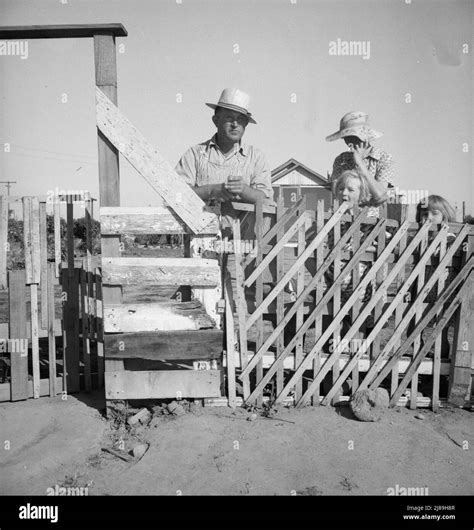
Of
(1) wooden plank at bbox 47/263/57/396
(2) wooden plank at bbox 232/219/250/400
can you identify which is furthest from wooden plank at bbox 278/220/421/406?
(1) wooden plank at bbox 47/263/57/396

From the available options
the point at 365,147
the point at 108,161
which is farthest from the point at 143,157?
the point at 365,147

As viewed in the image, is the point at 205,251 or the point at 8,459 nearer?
the point at 8,459

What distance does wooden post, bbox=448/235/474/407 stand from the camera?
4.41 m

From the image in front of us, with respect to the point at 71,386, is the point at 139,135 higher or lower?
higher

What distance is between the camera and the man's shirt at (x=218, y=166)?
16.1 ft

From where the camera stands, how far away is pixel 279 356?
4.24 metres

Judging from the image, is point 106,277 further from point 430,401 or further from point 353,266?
point 430,401

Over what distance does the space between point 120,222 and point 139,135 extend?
0.77 metres

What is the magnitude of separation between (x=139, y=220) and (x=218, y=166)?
138cm

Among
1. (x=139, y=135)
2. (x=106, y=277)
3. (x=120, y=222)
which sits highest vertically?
(x=139, y=135)

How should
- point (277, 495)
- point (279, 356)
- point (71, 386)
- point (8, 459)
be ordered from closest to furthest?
point (277, 495) → point (8, 459) → point (279, 356) → point (71, 386)

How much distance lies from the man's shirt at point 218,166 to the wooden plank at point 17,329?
198 cm

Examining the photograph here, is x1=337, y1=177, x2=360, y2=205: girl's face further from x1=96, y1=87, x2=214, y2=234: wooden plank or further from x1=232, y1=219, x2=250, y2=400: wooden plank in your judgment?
x1=96, y1=87, x2=214, y2=234: wooden plank
